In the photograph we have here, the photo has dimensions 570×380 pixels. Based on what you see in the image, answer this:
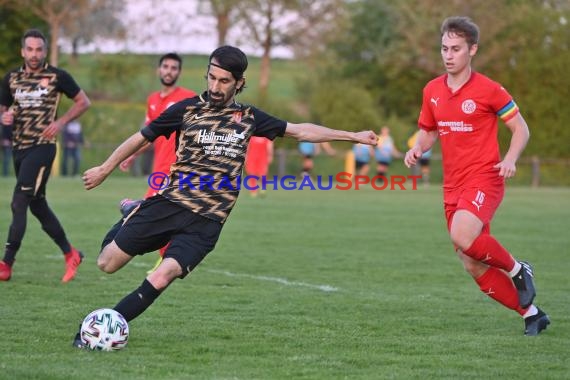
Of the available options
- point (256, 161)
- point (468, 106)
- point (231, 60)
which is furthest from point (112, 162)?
point (256, 161)

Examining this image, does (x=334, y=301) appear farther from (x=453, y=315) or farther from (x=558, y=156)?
(x=558, y=156)

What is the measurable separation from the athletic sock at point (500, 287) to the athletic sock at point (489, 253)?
0.45 ft

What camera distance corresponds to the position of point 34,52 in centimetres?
958

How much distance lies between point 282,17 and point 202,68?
17.3 metres

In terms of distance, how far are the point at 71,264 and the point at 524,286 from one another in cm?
445

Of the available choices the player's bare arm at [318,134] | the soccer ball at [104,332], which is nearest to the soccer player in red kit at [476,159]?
the player's bare arm at [318,134]

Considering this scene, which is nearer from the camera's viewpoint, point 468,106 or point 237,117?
point 237,117

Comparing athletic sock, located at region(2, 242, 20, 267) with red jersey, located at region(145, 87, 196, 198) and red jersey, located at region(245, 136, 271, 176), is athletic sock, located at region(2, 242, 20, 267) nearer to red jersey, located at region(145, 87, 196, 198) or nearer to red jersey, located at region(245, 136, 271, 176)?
red jersey, located at region(145, 87, 196, 198)

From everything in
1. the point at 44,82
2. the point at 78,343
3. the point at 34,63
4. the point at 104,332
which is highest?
the point at 34,63

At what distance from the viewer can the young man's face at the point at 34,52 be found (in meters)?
9.56

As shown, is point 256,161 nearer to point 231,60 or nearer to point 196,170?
point 196,170

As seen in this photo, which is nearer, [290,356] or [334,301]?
[290,356]

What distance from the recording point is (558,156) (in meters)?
41.7

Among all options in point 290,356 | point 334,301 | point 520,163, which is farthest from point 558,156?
point 290,356
